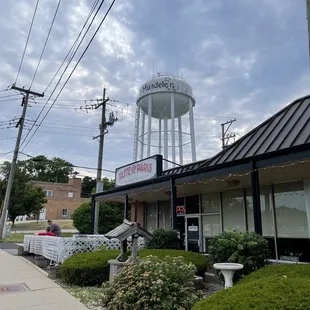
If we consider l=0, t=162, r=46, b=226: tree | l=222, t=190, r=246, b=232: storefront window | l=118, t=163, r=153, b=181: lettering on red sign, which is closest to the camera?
l=222, t=190, r=246, b=232: storefront window

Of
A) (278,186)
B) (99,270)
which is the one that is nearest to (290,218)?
(278,186)

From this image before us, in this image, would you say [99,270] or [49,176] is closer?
[99,270]

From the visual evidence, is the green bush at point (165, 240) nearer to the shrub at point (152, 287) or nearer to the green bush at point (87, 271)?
the green bush at point (87, 271)

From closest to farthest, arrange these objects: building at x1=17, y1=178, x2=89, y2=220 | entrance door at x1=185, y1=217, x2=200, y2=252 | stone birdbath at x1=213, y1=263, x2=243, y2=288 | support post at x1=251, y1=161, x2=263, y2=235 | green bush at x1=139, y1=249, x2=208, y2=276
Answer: stone birdbath at x1=213, y1=263, x2=243, y2=288
support post at x1=251, y1=161, x2=263, y2=235
green bush at x1=139, y1=249, x2=208, y2=276
entrance door at x1=185, y1=217, x2=200, y2=252
building at x1=17, y1=178, x2=89, y2=220

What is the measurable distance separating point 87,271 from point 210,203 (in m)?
7.40

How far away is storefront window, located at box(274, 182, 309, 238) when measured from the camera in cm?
1070

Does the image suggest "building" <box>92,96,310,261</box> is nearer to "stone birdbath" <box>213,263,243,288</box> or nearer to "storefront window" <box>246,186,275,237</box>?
"storefront window" <box>246,186,275,237</box>

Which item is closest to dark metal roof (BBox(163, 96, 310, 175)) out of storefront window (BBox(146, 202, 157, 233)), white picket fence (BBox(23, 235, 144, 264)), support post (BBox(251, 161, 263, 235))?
support post (BBox(251, 161, 263, 235))

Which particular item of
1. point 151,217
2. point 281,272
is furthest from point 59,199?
point 281,272

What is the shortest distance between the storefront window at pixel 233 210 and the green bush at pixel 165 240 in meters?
3.29

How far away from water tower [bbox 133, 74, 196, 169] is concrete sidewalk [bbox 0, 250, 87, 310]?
52.3ft

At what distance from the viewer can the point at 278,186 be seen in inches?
456

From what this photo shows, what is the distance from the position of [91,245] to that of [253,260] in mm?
6475

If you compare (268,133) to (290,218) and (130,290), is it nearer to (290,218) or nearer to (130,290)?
(290,218)
